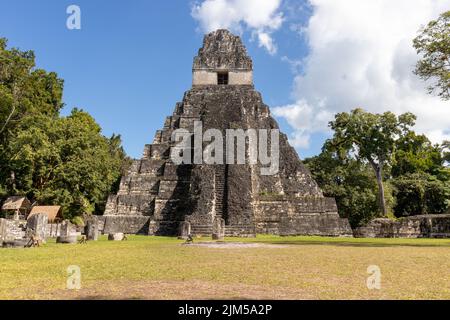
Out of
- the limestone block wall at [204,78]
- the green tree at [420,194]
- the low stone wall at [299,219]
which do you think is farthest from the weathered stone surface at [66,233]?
the green tree at [420,194]

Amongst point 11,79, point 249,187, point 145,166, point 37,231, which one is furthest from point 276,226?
point 11,79

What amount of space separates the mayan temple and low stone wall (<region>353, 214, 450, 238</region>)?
286 cm

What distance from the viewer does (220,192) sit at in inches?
829

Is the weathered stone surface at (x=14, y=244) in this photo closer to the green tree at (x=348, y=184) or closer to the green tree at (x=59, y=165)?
the green tree at (x=59, y=165)

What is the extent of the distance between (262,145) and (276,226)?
6.09 metres

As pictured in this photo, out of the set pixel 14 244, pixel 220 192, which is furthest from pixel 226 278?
pixel 220 192

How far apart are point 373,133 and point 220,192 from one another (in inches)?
573

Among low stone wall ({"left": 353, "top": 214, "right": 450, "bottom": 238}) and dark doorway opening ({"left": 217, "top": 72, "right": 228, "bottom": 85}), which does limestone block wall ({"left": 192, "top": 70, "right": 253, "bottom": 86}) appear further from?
low stone wall ({"left": 353, "top": 214, "right": 450, "bottom": 238})

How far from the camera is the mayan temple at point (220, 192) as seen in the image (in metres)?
20.1

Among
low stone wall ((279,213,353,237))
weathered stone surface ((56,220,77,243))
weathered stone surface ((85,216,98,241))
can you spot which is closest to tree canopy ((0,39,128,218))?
weathered stone surface ((56,220,77,243))

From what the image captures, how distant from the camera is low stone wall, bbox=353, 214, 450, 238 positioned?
882 inches

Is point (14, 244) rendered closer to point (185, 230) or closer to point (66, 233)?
point (66, 233)

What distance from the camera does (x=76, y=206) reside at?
26156 mm
